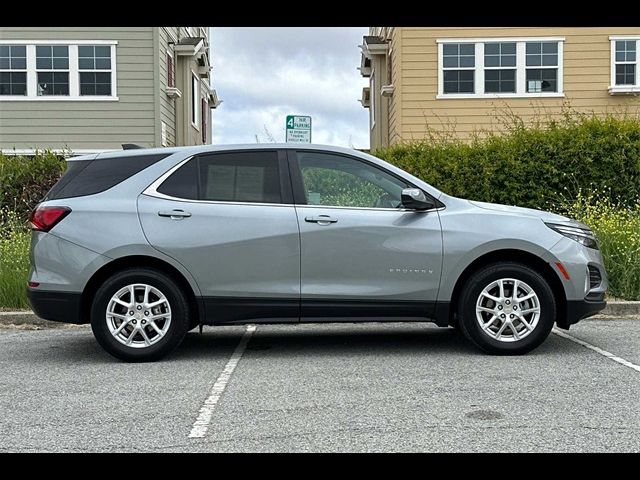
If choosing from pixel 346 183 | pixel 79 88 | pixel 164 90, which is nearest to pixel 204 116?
pixel 164 90

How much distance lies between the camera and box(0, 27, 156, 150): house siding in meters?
19.6

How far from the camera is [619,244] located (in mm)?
9719

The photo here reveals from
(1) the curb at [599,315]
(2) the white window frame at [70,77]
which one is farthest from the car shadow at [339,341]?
(2) the white window frame at [70,77]

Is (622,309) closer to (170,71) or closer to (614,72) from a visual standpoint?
(614,72)

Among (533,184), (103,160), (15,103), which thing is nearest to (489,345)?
(103,160)

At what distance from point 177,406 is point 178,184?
2168mm

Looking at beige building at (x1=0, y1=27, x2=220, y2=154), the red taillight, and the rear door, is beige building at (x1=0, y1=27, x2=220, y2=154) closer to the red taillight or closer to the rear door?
the red taillight

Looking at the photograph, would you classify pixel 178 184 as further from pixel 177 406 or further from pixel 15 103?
pixel 15 103

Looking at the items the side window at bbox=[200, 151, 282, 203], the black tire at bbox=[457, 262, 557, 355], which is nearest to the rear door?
the side window at bbox=[200, 151, 282, 203]

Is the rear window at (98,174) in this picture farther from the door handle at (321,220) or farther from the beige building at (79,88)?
the beige building at (79,88)

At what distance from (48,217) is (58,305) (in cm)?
74

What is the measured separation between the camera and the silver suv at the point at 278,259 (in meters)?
6.34

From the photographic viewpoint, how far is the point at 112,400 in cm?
523

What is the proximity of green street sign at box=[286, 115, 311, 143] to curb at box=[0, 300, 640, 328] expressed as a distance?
15.0 ft
